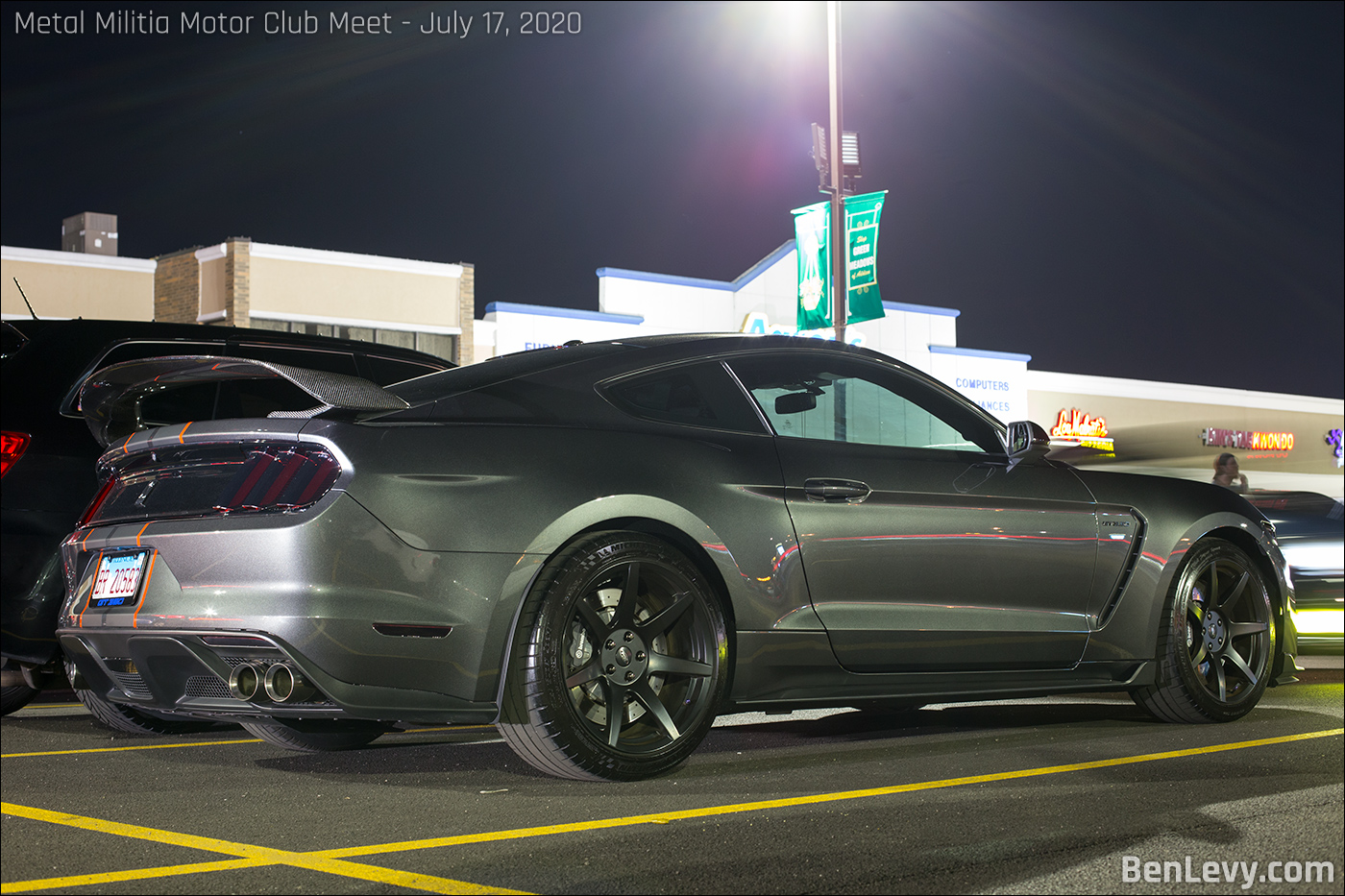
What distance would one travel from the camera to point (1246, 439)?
160 ft

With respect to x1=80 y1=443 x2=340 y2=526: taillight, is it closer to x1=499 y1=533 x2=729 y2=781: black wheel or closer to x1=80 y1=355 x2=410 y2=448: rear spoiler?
x1=80 y1=355 x2=410 y2=448: rear spoiler

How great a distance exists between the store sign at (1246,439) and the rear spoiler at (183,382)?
46.3m

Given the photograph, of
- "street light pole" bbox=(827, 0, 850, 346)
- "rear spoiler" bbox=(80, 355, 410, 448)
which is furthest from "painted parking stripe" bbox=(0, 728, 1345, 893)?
"street light pole" bbox=(827, 0, 850, 346)

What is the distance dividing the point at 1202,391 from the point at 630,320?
2463cm

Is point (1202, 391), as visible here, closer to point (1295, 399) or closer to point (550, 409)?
point (1295, 399)

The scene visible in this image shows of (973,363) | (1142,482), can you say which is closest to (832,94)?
(1142,482)

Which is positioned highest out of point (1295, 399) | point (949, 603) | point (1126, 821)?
point (1295, 399)

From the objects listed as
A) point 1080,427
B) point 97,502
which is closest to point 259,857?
point 97,502

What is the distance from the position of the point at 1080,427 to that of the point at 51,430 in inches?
1575

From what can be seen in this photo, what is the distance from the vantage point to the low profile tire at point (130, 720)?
5400 mm

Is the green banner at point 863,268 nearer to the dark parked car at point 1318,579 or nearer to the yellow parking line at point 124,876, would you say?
the dark parked car at point 1318,579

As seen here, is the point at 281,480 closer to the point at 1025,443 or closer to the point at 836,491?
the point at 836,491

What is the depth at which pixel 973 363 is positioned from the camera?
39.6 m

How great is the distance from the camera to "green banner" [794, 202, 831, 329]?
17.8 meters
